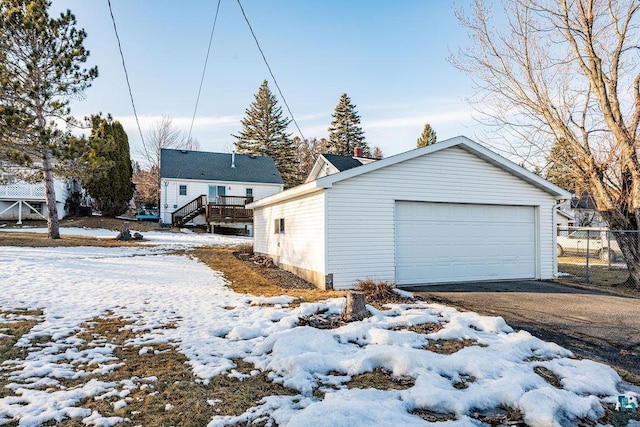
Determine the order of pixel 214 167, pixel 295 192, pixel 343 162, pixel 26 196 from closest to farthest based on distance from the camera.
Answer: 1. pixel 295 192
2. pixel 343 162
3. pixel 26 196
4. pixel 214 167

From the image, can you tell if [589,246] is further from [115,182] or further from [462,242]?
[115,182]

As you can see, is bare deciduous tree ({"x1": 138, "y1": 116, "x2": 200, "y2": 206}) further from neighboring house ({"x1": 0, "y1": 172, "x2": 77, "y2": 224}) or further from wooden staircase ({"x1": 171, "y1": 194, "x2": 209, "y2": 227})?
wooden staircase ({"x1": 171, "y1": 194, "x2": 209, "y2": 227})

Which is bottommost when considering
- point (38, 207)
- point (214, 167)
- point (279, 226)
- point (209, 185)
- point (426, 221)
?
point (279, 226)

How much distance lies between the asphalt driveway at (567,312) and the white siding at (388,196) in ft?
4.43

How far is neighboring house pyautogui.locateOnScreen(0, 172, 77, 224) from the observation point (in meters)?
22.6

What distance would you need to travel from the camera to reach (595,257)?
61.9 ft

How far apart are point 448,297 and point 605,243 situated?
14949 mm

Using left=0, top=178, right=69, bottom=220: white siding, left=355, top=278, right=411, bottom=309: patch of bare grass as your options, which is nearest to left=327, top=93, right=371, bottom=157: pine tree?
left=0, top=178, right=69, bottom=220: white siding

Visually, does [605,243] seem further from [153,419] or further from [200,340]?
[153,419]

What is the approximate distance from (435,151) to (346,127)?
3297cm

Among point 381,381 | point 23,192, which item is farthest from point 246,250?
point 23,192

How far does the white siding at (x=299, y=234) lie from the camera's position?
27.8ft

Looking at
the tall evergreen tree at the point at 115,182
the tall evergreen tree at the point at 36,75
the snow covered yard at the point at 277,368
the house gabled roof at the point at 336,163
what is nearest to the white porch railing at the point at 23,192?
the tall evergreen tree at the point at 115,182

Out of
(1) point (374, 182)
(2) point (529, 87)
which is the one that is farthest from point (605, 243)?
(1) point (374, 182)
